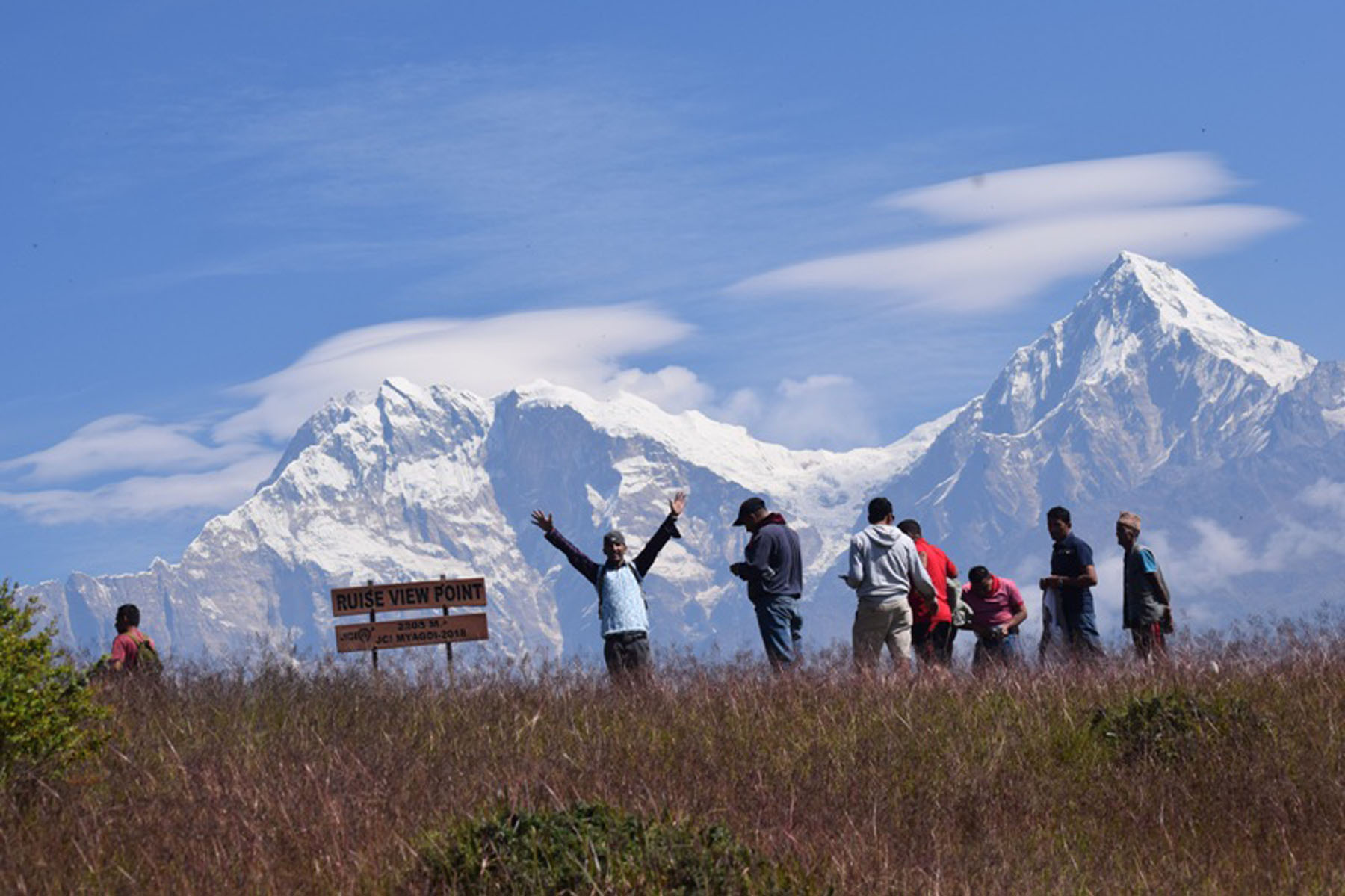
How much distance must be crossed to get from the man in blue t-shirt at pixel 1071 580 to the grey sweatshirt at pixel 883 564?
54.8 inches

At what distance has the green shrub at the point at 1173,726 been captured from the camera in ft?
30.0

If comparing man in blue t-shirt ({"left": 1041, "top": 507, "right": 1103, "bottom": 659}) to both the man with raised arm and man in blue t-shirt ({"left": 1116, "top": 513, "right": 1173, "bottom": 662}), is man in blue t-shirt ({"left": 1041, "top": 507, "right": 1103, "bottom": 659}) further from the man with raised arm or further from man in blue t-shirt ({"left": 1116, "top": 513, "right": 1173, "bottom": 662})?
the man with raised arm

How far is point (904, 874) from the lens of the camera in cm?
654

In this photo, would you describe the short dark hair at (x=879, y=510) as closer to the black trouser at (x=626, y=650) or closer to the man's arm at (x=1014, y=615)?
the man's arm at (x=1014, y=615)

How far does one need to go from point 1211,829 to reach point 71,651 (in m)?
7.64

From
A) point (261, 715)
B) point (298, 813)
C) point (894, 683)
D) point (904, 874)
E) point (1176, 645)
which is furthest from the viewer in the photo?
point (1176, 645)

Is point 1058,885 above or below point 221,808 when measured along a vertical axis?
below

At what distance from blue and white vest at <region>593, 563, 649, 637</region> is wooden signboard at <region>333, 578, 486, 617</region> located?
5.01 m

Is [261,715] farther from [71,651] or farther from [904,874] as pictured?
[904,874]

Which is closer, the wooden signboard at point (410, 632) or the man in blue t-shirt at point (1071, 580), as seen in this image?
the man in blue t-shirt at point (1071, 580)

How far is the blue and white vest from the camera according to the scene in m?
13.3

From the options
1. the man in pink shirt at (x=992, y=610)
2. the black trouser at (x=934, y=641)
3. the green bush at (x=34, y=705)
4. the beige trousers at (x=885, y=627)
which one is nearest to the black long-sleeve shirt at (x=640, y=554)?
the beige trousers at (x=885, y=627)

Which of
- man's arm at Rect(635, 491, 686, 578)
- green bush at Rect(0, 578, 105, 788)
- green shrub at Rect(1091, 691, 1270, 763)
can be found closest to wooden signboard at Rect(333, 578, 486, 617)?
man's arm at Rect(635, 491, 686, 578)

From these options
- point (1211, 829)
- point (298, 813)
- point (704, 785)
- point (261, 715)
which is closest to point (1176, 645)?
point (1211, 829)
